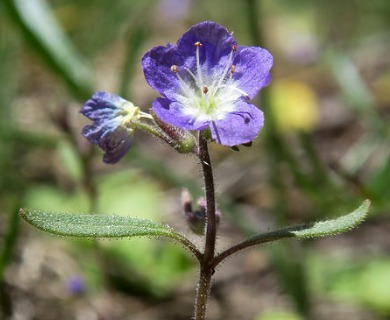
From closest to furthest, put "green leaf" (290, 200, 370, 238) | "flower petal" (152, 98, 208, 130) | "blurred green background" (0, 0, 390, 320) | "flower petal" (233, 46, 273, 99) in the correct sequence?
"green leaf" (290, 200, 370, 238)
"flower petal" (152, 98, 208, 130)
"flower petal" (233, 46, 273, 99)
"blurred green background" (0, 0, 390, 320)

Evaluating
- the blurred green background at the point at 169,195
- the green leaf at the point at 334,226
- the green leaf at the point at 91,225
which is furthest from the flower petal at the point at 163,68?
the blurred green background at the point at 169,195

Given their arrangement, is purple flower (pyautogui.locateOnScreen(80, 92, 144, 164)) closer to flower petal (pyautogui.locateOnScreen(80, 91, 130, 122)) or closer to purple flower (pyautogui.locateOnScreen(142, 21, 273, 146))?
flower petal (pyautogui.locateOnScreen(80, 91, 130, 122))

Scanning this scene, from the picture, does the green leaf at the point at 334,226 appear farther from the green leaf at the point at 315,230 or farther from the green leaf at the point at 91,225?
the green leaf at the point at 91,225

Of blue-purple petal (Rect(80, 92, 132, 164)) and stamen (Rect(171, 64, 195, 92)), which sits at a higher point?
stamen (Rect(171, 64, 195, 92))

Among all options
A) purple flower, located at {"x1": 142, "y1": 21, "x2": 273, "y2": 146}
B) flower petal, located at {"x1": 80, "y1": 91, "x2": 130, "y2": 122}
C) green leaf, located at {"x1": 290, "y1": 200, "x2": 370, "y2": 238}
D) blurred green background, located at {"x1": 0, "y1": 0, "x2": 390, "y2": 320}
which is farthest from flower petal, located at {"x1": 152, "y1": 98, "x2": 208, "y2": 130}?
blurred green background, located at {"x1": 0, "y1": 0, "x2": 390, "y2": 320}

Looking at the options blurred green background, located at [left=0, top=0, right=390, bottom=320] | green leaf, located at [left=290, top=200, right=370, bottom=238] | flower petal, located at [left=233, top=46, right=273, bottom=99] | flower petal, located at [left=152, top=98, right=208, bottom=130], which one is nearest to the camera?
green leaf, located at [left=290, top=200, right=370, bottom=238]

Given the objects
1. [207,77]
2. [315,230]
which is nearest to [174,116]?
[207,77]
